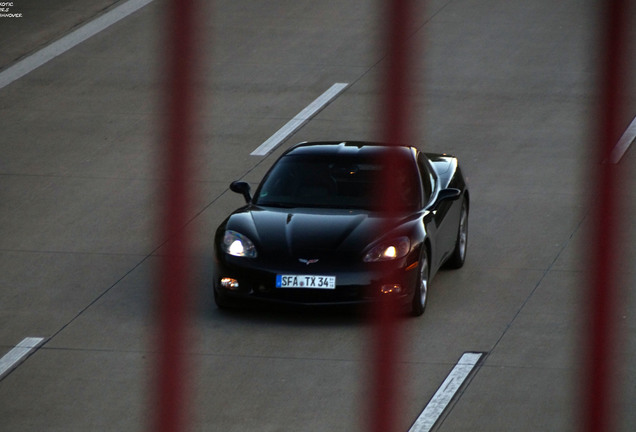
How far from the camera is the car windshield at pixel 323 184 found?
378 inches

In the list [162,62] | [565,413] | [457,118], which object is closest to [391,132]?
[162,62]

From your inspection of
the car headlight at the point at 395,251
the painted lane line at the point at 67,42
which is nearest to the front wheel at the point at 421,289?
the car headlight at the point at 395,251

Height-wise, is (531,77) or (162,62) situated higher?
(162,62)

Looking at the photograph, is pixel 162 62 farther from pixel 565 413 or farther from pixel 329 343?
pixel 329 343

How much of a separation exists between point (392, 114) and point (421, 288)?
22.5 ft

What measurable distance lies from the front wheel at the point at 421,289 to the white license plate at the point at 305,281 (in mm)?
599

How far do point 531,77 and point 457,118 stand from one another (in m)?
2.06

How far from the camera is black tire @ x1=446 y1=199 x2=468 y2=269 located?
10.8 m

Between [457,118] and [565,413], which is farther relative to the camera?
[457,118]

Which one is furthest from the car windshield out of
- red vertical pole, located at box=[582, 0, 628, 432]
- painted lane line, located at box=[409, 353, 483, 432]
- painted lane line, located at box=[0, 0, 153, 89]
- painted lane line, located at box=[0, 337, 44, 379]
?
painted lane line, located at box=[0, 0, 153, 89]

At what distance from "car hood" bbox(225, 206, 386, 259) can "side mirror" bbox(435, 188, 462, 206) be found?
60 centimetres

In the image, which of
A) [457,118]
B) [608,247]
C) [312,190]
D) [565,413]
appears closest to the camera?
[608,247]

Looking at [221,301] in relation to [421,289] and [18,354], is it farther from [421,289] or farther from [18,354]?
[18,354]

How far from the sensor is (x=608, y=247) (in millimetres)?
2695
